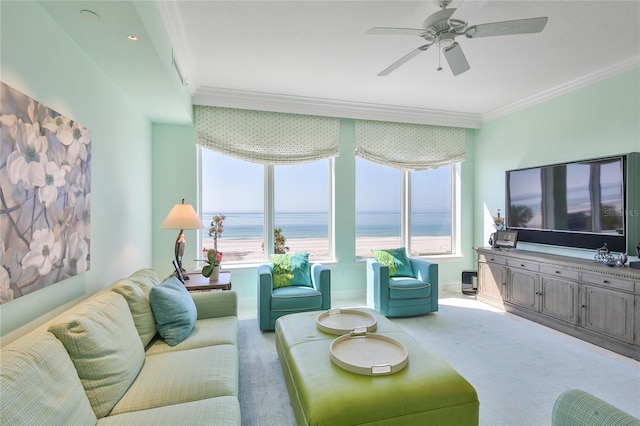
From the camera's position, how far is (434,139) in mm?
5078

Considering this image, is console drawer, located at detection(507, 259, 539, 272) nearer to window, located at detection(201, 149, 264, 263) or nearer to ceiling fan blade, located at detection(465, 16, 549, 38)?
ceiling fan blade, located at detection(465, 16, 549, 38)

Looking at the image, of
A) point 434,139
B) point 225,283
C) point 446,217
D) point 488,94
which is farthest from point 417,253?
point 225,283

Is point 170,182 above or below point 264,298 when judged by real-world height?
above

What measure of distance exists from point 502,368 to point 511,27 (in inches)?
102

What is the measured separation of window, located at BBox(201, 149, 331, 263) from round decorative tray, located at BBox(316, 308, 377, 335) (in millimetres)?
2036

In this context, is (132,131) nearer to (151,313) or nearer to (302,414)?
(151,313)

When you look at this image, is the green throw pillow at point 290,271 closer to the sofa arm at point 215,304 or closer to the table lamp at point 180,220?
the sofa arm at point 215,304

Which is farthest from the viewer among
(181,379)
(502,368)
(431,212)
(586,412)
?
(431,212)

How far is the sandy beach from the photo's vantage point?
445 cm

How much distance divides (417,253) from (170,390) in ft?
14.1

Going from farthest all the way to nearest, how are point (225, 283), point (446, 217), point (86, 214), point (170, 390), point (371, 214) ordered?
point (446, 217) → point (371, 214) → point (225, 283) → point (86, 214) → point (170, 390)

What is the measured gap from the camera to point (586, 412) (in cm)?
109

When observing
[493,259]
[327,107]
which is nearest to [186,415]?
[327,107]

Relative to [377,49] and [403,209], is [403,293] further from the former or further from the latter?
[377,49]
